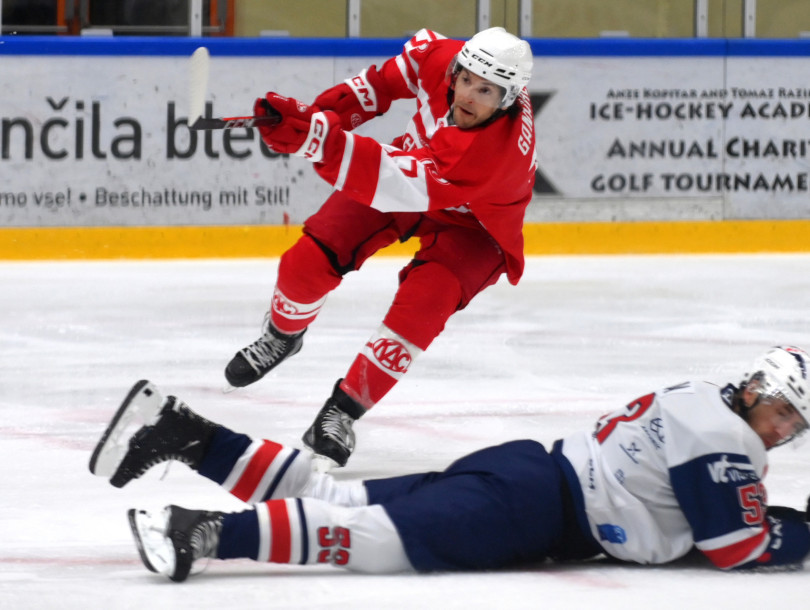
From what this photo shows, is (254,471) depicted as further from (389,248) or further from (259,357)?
(389,248)

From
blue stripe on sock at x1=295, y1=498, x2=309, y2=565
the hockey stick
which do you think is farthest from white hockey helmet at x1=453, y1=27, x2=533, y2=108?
blue stripe on sock at x1=295, y1=498, x2=309, y2=565

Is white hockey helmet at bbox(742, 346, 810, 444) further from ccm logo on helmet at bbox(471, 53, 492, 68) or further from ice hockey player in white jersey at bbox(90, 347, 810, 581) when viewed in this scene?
ccm logo on helmet at bbox(471, 53, 492, 68)

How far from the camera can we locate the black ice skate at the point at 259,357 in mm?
3723

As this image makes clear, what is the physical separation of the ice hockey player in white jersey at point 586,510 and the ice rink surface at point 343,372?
0.05m

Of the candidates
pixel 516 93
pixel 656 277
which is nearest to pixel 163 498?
pixel 516 93

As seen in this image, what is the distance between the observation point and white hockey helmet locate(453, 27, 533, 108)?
10.7 ft

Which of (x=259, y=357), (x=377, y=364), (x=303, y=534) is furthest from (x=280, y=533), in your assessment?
(x=259, y=357)

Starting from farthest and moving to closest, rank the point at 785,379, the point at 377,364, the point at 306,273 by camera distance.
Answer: the point at 306,273, the point at 377,364, the point at 785,379

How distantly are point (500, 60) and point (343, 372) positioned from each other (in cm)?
162

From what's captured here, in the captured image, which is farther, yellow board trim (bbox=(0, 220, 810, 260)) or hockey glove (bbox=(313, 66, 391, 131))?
yellow board trim (bbox=(0, 220, 810, 260))

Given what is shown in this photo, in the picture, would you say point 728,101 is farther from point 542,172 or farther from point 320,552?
point 320,552

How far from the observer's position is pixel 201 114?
10.2 ft

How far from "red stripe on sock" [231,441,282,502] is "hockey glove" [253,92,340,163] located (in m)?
0.71

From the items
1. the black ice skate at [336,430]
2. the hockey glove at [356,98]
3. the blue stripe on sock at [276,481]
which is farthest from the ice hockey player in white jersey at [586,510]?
the hockey glove at [356,98]
